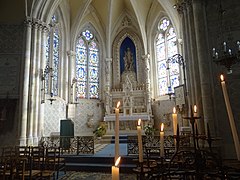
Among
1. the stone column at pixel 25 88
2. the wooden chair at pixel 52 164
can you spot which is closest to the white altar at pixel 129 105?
the stone column at pixel 25 88

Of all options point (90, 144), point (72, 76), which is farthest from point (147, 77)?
point (90, 144)

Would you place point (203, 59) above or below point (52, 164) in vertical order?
above

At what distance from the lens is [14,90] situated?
11.4m

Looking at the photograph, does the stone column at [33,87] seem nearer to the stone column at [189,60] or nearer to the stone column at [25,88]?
the stone column at [25,88]

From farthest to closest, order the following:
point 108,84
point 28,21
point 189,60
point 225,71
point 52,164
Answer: point 108,84 → point 28,21 → point 189,60 → point 225,71 → point 52,164

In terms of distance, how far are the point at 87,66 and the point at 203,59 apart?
1226 cm

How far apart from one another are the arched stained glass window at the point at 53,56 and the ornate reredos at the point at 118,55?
17.8 feet

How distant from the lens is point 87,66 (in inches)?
746

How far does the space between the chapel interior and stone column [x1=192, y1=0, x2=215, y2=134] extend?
4cm

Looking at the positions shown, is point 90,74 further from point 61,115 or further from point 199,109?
point 199,109

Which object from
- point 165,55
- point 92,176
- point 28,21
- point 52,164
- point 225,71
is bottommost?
point 92,176

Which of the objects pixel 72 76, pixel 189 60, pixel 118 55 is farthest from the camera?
pixel 118 55

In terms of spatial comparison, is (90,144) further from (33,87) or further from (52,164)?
(33,87)

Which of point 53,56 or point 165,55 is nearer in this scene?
point 53,56
